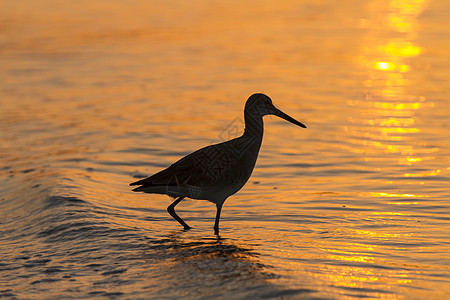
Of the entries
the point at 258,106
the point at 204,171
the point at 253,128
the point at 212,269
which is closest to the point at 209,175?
the point at 204,171

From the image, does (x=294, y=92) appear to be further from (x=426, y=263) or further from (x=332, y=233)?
(x=426, y=263)

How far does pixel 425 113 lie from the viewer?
13891 mm

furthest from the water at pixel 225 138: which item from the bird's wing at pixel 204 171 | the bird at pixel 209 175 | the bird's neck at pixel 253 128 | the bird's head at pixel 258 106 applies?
the bird's head at pixel 258 106

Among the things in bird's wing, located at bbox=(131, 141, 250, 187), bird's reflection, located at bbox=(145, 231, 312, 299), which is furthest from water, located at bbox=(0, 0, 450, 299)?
bird's wing, located at bbox=(131, 141, 250, 187)

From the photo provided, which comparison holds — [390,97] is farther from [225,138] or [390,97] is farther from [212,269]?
[212,269]

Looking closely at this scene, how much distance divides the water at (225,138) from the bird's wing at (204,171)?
0.65m

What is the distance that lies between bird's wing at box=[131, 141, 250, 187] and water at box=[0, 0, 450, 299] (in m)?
0.65

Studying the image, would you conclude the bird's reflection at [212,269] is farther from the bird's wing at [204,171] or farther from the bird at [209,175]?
the bird's wing at [204,171]

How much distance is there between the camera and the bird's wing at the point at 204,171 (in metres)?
8.58

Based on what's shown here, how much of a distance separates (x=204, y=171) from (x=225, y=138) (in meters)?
4.22

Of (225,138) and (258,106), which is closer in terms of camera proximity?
(258,106)

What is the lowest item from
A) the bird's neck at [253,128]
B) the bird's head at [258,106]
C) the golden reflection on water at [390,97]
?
the golden reflection on water at [390,97]

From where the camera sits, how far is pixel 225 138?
506 inches

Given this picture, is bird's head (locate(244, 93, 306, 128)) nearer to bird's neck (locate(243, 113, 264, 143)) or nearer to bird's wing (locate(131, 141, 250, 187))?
bird's neck (locate(243, 113, 264, 143))
